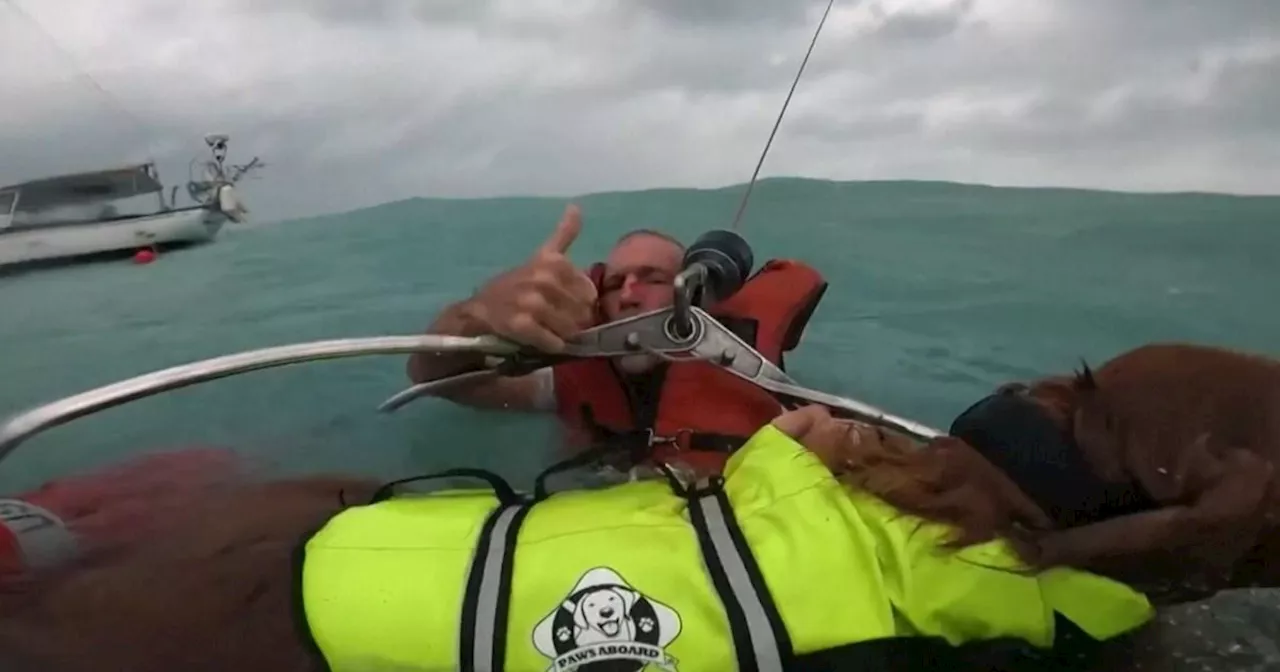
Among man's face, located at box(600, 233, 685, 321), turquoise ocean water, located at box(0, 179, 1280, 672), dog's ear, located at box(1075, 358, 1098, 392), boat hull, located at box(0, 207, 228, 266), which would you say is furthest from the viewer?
boat hull, located at box(0, 207, 228, 266)

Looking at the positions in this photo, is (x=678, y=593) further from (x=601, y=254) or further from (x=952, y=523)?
(x=601, y=254)

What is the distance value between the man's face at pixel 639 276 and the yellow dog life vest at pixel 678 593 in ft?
2.57

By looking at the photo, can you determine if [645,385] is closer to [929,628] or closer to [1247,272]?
[929,628]

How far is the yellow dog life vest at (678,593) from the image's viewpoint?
101cm

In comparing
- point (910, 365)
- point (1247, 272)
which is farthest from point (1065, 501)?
point (1247, 272)

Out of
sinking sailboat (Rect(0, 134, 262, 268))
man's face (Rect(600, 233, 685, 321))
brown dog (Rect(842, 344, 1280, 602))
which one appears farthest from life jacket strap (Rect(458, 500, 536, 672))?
sinking sailboat (Rect(0, 134, 262, 268))

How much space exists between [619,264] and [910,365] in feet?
2.63

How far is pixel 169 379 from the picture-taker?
1.29 metres

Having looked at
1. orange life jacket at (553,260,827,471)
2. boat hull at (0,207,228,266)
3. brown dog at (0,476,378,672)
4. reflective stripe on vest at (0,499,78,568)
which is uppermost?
boat hull at (0,207,228,266)

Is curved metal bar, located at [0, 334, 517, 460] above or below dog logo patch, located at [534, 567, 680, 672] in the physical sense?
above

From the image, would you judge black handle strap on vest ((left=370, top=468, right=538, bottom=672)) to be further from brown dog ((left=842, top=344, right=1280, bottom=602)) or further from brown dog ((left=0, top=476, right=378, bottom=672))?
brown dog ((left=842, top=344, right=1280, bottom=602))

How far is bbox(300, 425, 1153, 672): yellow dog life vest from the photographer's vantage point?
101 centimetres

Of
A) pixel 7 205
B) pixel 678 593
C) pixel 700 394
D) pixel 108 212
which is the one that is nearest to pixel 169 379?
pixel 678 593

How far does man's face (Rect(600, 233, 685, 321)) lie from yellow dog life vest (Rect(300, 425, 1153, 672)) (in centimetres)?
78
